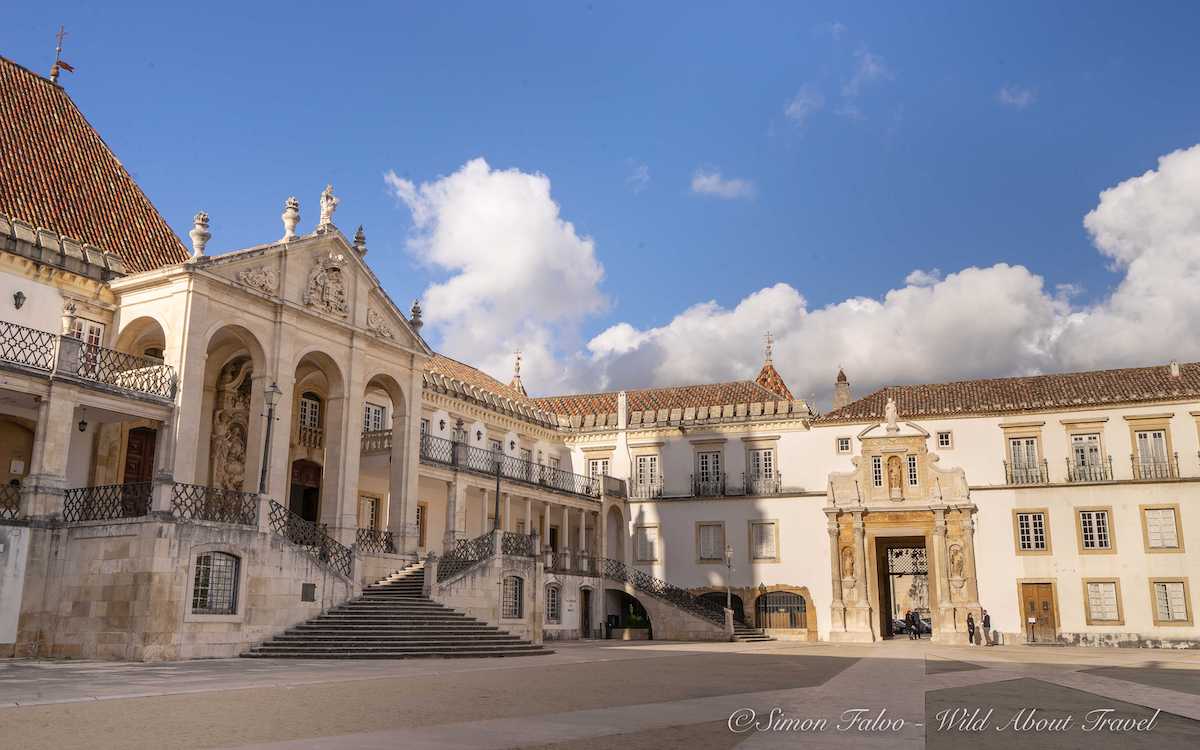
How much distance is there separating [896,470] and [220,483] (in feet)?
80.3

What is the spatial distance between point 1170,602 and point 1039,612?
13.4 feet

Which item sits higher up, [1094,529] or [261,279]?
[261,279]

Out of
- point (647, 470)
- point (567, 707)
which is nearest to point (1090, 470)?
point (647, 470)

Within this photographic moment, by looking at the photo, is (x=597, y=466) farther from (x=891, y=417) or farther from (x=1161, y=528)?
(x=1161, y=528)

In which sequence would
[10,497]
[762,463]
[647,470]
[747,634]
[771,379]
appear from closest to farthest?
[10,497] → [747,634] → [762,463] → [647,470] → [771,379]

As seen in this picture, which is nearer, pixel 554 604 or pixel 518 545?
pixel 518 545

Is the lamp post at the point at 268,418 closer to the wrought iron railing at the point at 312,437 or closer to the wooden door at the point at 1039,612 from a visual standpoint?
the wrought iron railing at the point at 312,437

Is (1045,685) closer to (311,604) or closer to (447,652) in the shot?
(447,652)

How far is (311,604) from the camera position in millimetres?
19984

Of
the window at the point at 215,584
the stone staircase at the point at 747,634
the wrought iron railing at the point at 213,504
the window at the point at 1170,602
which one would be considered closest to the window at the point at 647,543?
the stone staircase at the point at 747,634

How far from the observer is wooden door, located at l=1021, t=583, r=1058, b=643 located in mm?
33562

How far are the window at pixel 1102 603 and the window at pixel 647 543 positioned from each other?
15.8 meters

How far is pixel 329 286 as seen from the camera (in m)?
24.6

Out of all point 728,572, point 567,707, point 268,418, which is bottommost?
point 567,707
